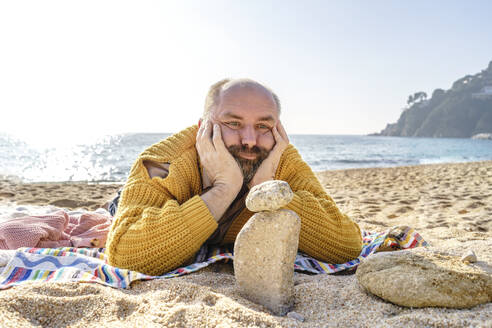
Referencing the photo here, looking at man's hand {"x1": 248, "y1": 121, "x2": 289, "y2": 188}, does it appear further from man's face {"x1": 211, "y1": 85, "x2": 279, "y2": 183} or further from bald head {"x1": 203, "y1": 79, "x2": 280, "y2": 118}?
bald head {"x1": 203, "y1": 79, "x2": 280, "y2": 118}

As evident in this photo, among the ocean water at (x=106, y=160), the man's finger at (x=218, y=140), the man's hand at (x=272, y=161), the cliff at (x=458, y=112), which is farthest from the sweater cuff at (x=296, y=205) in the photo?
the cliff at (x=458, y=112)

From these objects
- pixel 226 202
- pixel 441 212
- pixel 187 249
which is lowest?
pixel 441 212

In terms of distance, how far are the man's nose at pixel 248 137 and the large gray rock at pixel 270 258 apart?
0.79 m

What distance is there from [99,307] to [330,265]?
149 cm

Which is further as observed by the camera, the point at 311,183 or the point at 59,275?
the point at 311,183

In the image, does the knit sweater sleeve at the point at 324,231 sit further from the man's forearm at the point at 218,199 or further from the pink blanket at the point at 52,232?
the pink blanket at the point at 52,232

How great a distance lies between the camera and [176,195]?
2.29 metres

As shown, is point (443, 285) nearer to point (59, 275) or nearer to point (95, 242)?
point (59, 275)

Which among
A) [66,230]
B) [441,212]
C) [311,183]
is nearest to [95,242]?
[66,230]

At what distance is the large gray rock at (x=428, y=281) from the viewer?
135 cm

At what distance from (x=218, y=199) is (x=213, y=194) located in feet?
0.17

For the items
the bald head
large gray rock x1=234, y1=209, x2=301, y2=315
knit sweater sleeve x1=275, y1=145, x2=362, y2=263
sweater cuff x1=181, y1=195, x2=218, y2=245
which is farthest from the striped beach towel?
the bald head

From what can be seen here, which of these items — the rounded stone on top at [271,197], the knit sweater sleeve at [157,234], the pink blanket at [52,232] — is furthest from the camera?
the pink blanket at [52,232]

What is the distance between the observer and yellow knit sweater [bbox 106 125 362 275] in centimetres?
190
